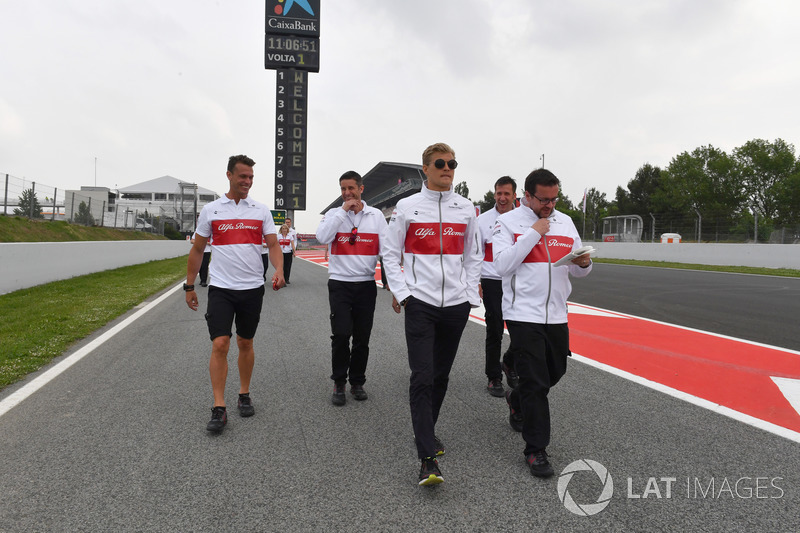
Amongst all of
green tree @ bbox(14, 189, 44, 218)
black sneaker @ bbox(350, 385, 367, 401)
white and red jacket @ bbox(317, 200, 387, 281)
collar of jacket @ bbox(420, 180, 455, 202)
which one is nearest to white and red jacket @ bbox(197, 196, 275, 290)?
white and red jacket @ bbox(317, 200, 387, 281)

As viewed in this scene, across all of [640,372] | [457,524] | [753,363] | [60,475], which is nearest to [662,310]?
[753,363]

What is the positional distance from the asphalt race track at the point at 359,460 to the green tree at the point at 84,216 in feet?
70.1

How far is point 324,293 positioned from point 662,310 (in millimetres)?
6852

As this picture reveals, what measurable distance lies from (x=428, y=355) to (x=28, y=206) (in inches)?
776

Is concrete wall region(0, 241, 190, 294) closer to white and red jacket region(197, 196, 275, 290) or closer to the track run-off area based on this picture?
white and red jacket region(197, 196, 275, 290)

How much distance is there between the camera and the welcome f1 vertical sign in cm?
3369

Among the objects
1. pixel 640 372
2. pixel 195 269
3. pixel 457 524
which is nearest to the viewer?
pixel 457 524

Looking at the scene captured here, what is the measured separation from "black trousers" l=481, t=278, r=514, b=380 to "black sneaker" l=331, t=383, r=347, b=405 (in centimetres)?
122

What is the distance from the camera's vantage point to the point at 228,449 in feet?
9.92

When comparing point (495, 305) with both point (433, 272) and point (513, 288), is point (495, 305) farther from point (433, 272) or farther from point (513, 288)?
point (433, 272)

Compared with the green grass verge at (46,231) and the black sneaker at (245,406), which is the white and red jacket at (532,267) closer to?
the black sneaker at (245,406)

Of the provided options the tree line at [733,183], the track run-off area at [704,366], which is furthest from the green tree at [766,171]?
the track run-off area at [704,366]

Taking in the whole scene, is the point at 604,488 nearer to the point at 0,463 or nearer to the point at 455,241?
the point at 455,241

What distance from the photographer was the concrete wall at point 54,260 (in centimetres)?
1050
